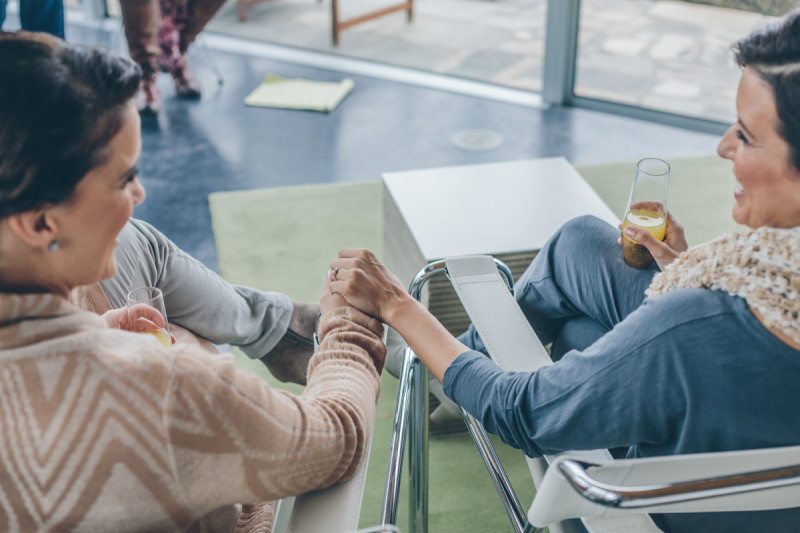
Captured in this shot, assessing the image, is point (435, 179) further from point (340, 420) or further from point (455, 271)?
point (340, 420)

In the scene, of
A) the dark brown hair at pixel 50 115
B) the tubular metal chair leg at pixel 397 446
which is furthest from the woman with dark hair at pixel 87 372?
the tubular metal chair leg at pixel 397 446

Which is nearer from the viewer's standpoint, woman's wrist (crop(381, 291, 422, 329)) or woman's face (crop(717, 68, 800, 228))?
woman's face (crop(717, 68, 800, 228))

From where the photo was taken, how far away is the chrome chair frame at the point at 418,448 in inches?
49.8

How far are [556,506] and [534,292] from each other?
0.72m

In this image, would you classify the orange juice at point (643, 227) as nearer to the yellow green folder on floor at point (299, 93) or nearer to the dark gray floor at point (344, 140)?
the dark gray floor at point (344, 140)

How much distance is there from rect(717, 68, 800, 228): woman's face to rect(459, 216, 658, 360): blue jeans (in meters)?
0.44

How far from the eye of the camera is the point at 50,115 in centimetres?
86

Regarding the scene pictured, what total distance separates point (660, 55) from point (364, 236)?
2.03 metres

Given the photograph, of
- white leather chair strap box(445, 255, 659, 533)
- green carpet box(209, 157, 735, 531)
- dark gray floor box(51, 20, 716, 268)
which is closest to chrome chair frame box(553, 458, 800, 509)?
white leather chair strap box(445, 255, 659, 533)

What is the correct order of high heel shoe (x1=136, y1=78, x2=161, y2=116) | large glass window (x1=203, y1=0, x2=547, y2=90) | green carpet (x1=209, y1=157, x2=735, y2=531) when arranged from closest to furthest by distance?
1. green carpet (x1=209, y1=157, x2=735, y2=531)
2. high heel shoe (x1=136, y1=78, x2=161, y2=116)
3. large glass window (x1=203, y1=0, x2=547, y2=90)

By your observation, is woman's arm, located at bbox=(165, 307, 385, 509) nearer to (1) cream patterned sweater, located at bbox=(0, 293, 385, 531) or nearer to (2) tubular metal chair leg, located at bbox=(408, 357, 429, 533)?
(1) cream patterned sweater, located at bbox=(0, 293, 385, 531)

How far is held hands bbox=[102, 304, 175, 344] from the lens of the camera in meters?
1.38

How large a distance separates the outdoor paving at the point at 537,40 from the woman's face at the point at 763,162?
2.73 meters

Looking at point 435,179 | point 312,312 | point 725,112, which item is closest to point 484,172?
point 435,179
